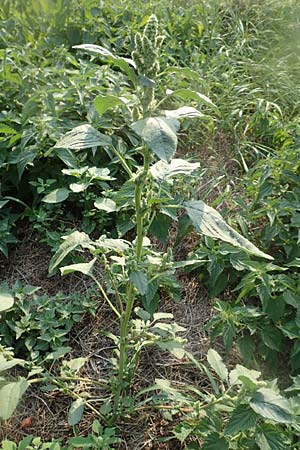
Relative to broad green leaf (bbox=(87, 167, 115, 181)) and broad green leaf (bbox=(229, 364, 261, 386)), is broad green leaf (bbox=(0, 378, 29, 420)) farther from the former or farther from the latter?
broad green leaf (bbox=(87, 167, 115, 181))

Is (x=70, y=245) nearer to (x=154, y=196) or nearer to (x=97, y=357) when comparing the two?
(x=154, y=196)

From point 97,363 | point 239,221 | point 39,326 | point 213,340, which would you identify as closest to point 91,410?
point 97,363

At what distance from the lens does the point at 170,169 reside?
62.2 inches

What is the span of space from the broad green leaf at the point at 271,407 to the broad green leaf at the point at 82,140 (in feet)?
2.55

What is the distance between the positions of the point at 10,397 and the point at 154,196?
67 centimetres

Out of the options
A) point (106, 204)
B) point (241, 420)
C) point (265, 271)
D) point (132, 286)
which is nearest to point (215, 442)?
point (241, 420)

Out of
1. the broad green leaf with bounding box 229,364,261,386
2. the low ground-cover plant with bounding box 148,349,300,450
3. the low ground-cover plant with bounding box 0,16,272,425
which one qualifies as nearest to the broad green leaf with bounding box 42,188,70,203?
the low ground-cover plant with bounding box 0,16,272,425

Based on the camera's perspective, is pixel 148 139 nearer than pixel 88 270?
Yes

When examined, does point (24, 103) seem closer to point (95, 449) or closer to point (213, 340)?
point (213, 340)

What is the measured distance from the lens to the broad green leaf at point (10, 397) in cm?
149

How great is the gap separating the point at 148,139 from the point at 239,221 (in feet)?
4.11

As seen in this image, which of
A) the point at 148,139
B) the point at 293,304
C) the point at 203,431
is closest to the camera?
the point at 148,139

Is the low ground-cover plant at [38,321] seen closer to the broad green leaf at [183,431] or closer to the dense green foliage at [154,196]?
the dense green foliage at [154,196]

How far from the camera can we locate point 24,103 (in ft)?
8.77
